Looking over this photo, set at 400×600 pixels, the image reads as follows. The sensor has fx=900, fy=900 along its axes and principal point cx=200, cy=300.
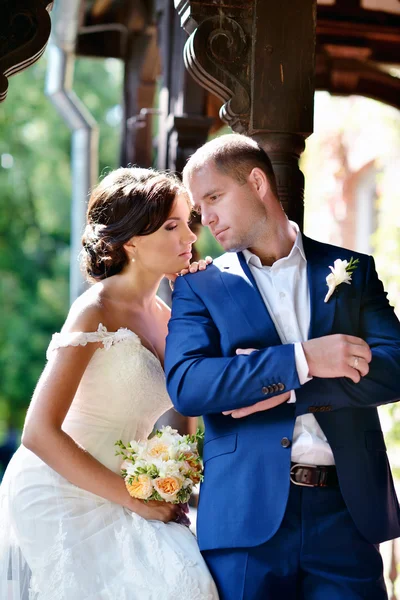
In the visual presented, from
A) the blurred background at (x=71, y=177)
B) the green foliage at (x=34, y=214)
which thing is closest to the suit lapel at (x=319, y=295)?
the blurred background at (x=71, y=177)

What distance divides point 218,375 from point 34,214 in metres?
20.4

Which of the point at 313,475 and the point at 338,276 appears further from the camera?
the point at 338,276

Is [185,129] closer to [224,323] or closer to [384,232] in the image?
[384,232]

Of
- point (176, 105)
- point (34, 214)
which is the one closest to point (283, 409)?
point (176, 105)

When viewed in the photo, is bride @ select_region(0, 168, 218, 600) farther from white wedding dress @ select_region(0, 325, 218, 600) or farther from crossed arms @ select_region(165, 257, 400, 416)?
crossed arms @ select_region(165, 257, 400, 416)

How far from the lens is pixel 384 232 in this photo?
712cm

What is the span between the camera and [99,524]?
2.85 metres

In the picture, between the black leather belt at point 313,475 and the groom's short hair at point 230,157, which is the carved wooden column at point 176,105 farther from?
the black leather belt at point 313,475

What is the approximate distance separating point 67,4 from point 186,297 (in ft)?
16.3

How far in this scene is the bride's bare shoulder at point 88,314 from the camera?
9.86 feet

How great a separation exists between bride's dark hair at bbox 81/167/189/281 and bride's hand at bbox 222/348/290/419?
747 mm

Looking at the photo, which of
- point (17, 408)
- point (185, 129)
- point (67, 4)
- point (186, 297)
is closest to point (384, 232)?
point (185, 129)

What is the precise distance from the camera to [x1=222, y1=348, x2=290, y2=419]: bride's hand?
250 cm

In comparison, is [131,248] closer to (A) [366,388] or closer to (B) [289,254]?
(B) [289,254]
